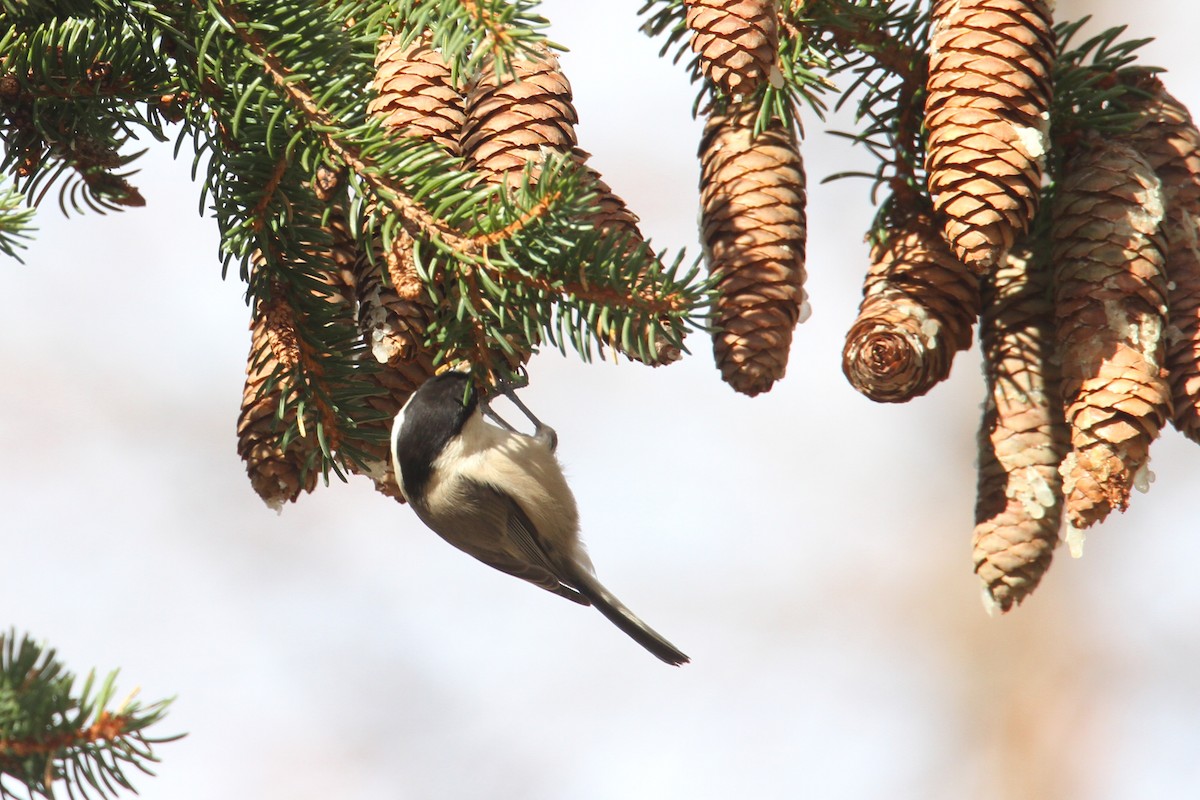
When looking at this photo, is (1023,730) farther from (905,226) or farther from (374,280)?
(374,280)

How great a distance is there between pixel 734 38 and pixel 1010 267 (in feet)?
1.27

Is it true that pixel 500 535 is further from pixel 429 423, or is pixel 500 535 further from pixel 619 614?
pixel 429 423

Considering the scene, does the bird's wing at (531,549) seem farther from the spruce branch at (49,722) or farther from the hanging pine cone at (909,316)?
the spruce branch at (49,722)

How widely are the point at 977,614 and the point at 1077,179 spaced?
3768 mm

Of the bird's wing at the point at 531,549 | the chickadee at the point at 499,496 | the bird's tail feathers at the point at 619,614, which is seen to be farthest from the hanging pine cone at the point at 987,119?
the bird's tail feathers at the point at 619,614

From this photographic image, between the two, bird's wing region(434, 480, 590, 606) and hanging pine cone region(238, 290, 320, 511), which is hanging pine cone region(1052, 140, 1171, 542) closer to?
hanging pine cone region(238, 290, 320, 511)

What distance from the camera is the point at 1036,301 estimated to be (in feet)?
3.95

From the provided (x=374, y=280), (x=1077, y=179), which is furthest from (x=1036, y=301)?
(x=374, y=280)

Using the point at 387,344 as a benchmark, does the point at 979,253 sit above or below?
above

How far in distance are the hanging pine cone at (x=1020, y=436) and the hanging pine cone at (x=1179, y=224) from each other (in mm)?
115

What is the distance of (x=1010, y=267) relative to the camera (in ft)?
4.00

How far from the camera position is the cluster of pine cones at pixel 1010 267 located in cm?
105

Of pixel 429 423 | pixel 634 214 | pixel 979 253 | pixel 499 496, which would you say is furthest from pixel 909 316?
Result: pixel 499 496

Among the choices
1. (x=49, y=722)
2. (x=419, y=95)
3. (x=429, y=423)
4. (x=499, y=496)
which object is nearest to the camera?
(x=49, y=722)
